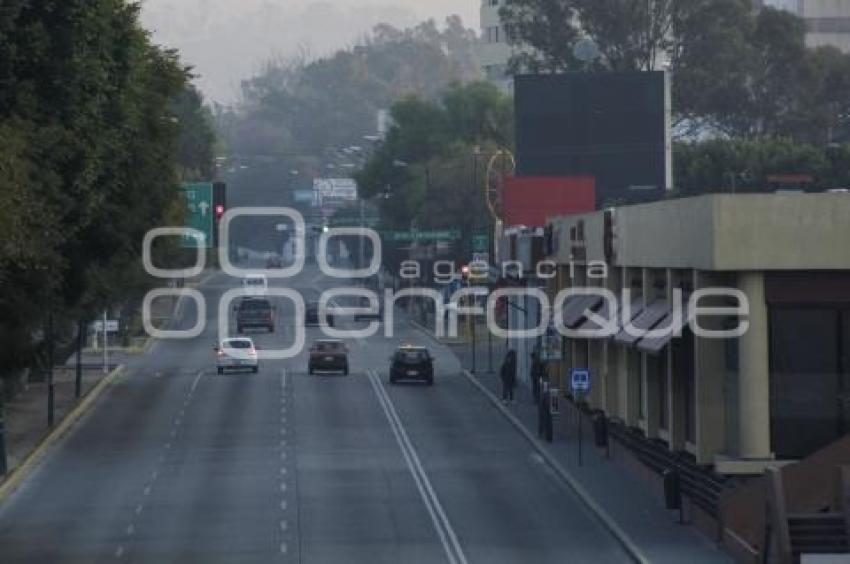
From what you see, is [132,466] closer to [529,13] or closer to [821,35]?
[529,13]

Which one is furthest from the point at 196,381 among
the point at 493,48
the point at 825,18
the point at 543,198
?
the point at 493,48

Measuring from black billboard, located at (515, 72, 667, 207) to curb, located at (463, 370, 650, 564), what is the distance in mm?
25336

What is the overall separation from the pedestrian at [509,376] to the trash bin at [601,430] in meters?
11.5

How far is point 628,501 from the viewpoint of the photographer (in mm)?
41719

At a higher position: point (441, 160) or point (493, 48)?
point (493, 48)

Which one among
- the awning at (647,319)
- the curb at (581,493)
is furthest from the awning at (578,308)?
the awning at (647,319)

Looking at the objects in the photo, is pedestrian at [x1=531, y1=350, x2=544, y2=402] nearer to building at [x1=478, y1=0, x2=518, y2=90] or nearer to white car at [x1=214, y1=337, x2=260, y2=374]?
white car at [x1=214, y1=337, x2=260, y2=374]

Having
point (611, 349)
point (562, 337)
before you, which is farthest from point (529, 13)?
point (611, 349)

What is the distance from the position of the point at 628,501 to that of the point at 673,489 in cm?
255

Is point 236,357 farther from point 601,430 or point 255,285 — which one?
point 255,285

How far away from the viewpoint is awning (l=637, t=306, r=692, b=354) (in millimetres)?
37375

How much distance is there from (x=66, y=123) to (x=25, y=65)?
4.58 feet

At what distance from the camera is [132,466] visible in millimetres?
49031

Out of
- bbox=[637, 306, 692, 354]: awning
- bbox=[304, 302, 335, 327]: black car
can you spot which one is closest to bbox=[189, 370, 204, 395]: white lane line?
bbox=[304, 302, 335, 327]: black car
